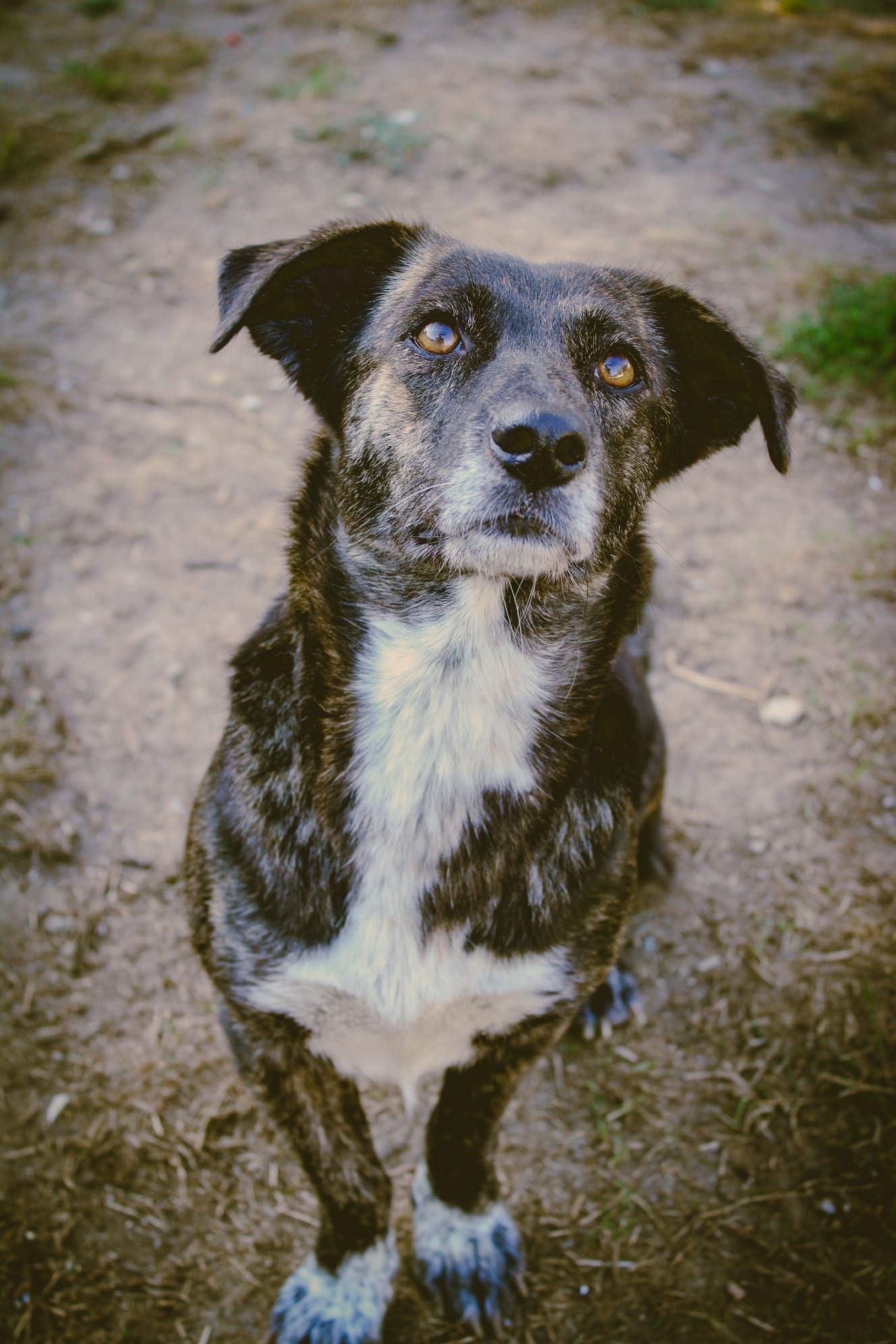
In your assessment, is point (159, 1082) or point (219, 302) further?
point (159, 1082)

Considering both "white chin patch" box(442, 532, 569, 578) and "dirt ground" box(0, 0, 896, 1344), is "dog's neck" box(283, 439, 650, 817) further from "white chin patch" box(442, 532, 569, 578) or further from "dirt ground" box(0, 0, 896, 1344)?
"dirt ground" box(0, 0, 896, 1344)

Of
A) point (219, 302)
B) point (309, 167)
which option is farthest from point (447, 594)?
point (309, 167)

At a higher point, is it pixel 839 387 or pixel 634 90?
pixel 634 90

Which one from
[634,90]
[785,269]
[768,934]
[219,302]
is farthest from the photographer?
[634,90]

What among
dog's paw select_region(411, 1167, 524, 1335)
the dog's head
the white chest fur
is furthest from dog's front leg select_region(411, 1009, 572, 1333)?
the dog's head

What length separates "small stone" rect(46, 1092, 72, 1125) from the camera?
8.71 feet

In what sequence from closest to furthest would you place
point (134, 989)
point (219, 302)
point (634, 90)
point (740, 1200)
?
point (219, 302) → point (740, 1200) → point (134, 989) → point (634, 90)

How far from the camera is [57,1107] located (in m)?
2.67

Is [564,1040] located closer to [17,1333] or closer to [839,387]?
[17,1333]

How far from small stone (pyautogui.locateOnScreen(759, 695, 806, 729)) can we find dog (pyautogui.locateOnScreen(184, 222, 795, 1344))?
1818 millimetres

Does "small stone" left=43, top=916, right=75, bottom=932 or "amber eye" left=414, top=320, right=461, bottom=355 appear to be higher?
"amber eye" left=414, top=320, right=461, bottom=355

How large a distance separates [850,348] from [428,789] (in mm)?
4255

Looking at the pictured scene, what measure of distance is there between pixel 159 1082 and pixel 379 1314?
90 cm

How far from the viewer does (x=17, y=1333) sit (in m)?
2.29
